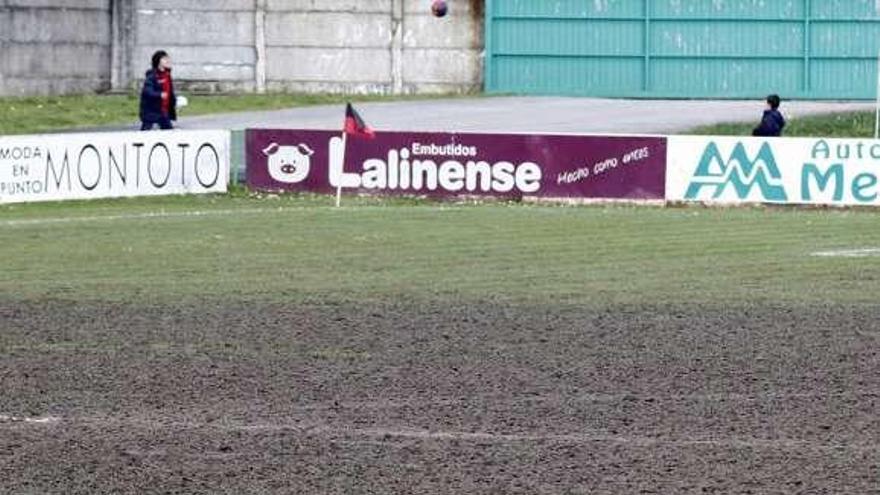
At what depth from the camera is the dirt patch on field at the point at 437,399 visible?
39.8 feet

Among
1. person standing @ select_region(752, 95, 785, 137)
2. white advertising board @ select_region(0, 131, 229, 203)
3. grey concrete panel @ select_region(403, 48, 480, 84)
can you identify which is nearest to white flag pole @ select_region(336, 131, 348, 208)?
white advertising board @ select_region(0, 131, 229, 203)

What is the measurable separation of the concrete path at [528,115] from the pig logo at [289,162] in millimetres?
9409

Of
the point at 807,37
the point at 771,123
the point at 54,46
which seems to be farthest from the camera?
the point at 807,37

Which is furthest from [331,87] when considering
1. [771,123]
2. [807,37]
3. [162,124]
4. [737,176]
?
[737,176]

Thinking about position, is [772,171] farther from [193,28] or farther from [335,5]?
[193,28]

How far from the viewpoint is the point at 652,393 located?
597 inches

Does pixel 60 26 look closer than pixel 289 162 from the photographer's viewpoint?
No

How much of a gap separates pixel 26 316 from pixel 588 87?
36295mm

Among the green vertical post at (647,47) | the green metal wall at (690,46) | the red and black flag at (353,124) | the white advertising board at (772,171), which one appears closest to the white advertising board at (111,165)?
the red and black flag at (353,124)

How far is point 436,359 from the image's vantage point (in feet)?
55.2

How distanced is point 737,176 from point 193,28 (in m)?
23.1

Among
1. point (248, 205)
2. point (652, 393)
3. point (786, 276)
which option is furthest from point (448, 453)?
point (248, 205)

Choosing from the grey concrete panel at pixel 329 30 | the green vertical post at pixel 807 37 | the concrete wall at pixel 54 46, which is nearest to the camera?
the concrete wall at pixel 54 46

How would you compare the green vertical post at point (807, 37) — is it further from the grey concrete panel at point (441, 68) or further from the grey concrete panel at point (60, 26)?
the grey concrete panel at point (60, 26)
